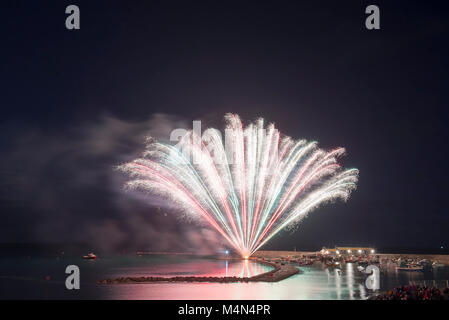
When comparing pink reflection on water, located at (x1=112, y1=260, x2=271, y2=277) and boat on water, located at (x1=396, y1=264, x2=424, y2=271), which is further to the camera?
boat on water, located at (x1=396, y1=264, x2=424, y2=271)

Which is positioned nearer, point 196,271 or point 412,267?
point 196,271

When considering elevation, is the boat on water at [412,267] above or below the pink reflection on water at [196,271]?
below

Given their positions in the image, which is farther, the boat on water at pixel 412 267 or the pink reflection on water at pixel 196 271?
the boat on water at pixel 412 267

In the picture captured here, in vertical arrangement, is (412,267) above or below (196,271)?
below

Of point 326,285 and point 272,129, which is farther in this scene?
point 272,129

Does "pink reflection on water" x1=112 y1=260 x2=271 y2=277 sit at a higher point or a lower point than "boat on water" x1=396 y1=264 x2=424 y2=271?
higher
